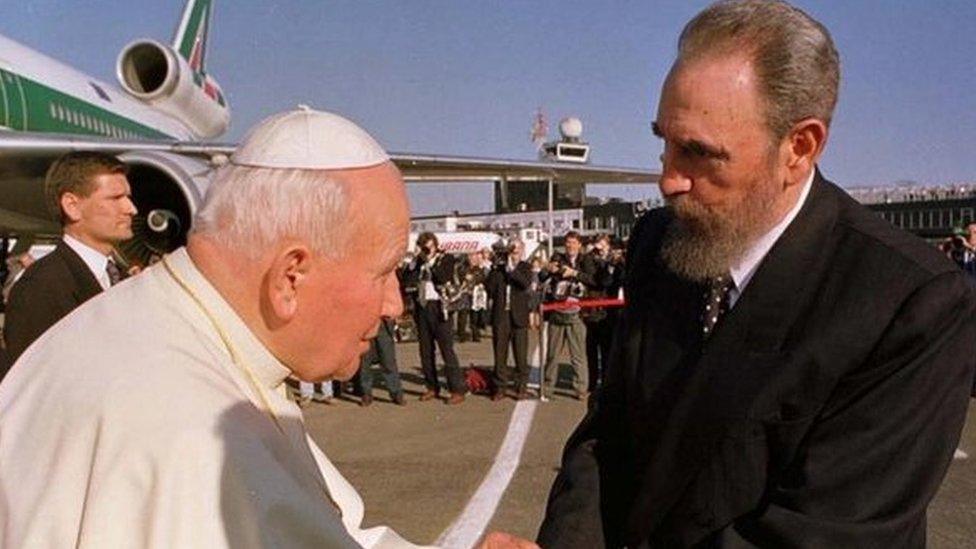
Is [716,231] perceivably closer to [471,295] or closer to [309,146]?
[309,146]

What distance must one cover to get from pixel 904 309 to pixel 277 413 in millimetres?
1088

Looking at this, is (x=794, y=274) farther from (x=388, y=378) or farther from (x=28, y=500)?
(x=388, y=378)

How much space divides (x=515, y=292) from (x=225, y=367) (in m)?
10.3

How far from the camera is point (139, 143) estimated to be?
40.2 feet

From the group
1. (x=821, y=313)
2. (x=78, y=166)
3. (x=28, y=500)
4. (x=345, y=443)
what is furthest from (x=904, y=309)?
(x=345, y=443)

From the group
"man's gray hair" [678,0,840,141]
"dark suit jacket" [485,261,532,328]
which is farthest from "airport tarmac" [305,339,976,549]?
"man's gray hair" [678,0,840,141]

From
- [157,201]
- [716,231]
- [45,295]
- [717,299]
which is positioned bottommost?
[157,201]

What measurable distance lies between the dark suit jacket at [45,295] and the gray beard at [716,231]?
3.06m

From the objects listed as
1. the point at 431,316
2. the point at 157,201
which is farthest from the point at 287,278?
the point at 157,201

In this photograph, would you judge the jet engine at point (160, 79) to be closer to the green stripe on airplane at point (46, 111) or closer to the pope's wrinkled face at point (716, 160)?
the green stripe on airplane at point (46, 111)

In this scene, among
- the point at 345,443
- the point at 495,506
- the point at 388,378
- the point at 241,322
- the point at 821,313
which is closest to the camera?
the point at 241,322

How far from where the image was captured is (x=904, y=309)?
1833 mm

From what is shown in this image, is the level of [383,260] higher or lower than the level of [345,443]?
higher

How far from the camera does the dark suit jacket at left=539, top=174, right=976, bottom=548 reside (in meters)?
1.77
